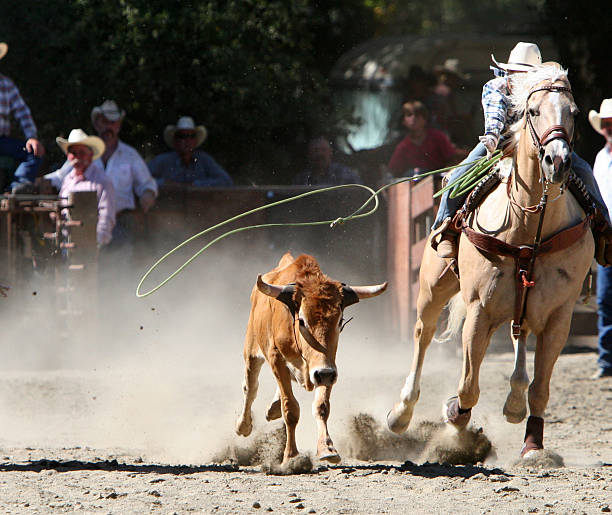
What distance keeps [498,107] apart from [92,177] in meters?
6.19

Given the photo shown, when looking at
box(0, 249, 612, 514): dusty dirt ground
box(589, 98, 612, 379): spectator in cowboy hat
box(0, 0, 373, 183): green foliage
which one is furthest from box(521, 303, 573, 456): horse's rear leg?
box(0, 0, 373, 183): green foliage

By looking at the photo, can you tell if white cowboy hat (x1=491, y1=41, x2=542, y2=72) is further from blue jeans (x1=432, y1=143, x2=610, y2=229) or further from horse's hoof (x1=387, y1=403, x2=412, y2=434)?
horse's hoof (x1=387, y1=403, x2=412, y2=434)

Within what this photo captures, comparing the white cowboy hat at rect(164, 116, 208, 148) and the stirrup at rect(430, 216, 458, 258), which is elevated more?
the white cowboy hat at rect(164, 116, 208, 148)

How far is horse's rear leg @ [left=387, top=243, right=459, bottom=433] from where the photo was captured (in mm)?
7531

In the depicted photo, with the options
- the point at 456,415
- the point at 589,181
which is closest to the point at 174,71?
the point at 589,181

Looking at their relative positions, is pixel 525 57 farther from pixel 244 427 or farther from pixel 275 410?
pixel 244 427

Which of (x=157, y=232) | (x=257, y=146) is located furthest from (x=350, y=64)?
(x=157, y=232)

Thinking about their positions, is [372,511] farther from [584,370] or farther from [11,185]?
[11,185]

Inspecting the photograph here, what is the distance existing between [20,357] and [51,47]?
4.44m

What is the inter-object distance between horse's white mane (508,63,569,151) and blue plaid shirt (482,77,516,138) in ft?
0.13

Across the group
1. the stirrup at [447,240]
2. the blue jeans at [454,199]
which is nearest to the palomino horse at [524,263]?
the stirrup at [447,240]

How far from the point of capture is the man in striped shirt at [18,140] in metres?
11.5

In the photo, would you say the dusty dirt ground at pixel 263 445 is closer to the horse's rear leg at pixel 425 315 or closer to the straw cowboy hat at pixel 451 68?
the horse's rear leg at pixel 425 315

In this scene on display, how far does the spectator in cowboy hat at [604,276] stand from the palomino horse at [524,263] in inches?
142
